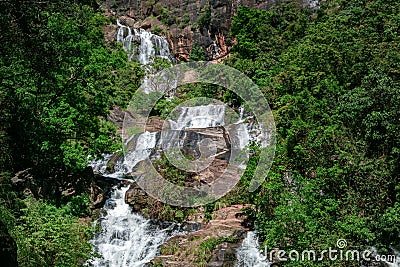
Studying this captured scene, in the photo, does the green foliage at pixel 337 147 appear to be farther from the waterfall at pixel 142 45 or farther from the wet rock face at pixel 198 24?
the wet rock face at pixel 198 24

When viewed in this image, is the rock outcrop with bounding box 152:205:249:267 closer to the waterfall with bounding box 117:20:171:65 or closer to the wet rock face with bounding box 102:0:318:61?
the waterfall with bounding box 117:20:171:65

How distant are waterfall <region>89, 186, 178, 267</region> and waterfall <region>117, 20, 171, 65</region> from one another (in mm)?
22221

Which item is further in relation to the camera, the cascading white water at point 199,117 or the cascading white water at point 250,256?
the cascading white water at point 199,117

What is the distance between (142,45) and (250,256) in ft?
94.9

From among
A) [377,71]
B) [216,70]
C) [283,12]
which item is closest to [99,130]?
[377,71]

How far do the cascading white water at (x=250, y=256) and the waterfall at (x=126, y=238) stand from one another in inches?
133

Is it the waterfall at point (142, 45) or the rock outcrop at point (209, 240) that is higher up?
the waterfall at point (142, 45)

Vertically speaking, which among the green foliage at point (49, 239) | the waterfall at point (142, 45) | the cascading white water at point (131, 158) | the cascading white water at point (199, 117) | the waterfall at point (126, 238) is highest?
the waterfall at point (142, 45)

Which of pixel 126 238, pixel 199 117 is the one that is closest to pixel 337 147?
pixel 126 238

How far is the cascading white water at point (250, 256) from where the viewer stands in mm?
12500

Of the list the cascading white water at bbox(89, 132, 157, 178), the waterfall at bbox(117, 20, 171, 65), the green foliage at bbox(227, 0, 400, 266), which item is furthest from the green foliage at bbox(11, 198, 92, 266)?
the waterfall at bbox(117, 20, 171, 65)

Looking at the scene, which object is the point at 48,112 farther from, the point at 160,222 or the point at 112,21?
the point at 112,21

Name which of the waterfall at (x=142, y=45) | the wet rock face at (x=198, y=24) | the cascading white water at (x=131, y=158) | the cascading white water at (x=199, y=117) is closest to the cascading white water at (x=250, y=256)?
the cascading white water at (x=131, y=158)

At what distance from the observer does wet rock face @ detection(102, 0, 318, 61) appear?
129ft
